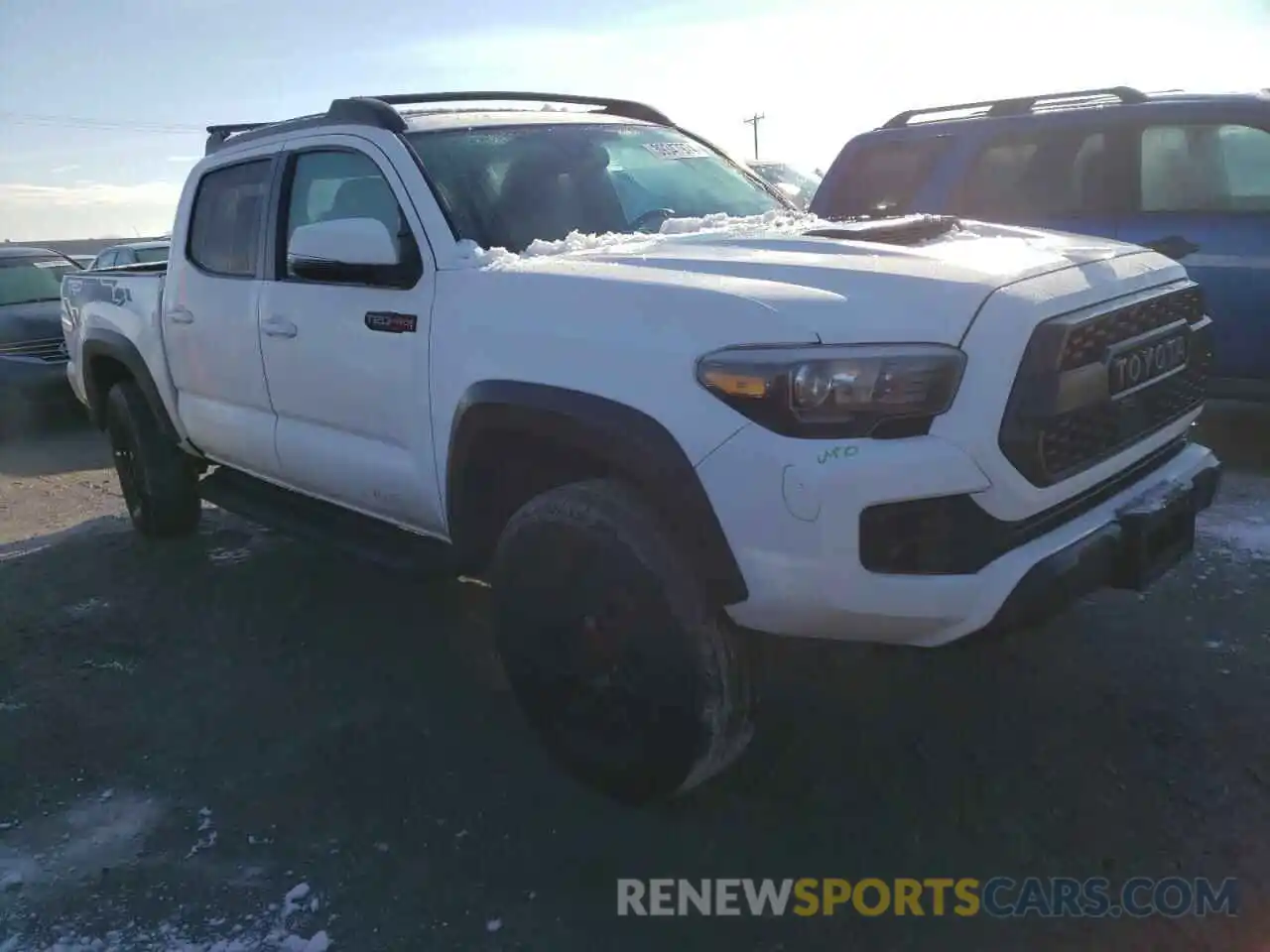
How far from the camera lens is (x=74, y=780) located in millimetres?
3486

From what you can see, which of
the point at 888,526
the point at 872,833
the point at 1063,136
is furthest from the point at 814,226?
the point at 1063,136

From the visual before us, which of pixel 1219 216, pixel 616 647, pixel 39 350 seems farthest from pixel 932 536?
pixel 39 350

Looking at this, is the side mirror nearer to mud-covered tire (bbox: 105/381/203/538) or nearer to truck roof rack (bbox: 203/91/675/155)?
truck roof rack (bbox: 203/91/675/155)

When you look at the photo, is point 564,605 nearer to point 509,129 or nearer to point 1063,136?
point 509,129

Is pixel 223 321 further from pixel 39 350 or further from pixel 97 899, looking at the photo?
pixel 39 350

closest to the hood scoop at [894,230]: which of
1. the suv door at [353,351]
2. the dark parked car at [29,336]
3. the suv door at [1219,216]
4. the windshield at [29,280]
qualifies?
the suv door at [353,351]

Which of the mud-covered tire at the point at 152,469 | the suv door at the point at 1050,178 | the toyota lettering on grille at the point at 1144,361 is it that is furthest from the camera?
the suv door at the point at 1050,178

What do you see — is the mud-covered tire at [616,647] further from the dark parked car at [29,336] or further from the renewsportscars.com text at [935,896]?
the dark parked car at [29,336]

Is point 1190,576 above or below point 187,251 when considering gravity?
below

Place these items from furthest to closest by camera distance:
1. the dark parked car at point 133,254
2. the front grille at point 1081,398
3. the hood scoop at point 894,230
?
the dark parked car at point 133,254 → the hood scoop at point 894,230 → the front grille at point 1081,398

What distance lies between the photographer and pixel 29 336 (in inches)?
390

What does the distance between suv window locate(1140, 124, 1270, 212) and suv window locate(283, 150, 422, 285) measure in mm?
4297

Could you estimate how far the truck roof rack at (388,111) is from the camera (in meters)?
3.82

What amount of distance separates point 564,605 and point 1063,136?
4.72 m
